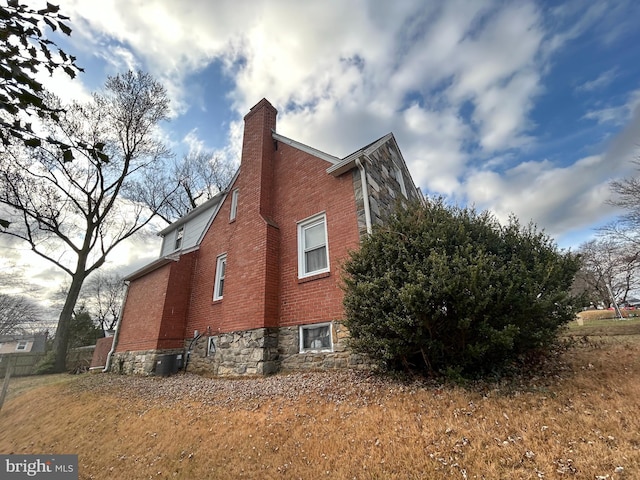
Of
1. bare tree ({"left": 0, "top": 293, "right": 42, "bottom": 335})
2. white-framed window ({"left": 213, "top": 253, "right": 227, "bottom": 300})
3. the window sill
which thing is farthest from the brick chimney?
bare tree ({"left": 0, "top": 293, "right": 42, "bottom": 335})

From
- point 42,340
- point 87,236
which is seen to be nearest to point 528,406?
point 87,236

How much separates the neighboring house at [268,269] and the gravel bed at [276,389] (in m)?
0.75

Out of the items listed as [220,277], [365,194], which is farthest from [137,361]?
[365,194]

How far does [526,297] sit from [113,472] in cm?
656

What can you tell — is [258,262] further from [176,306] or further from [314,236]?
[176,306]

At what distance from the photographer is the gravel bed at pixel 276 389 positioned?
4.60 metres

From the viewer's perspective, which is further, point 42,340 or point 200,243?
point 42,340

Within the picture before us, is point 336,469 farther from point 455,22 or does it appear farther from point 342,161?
point 455,22

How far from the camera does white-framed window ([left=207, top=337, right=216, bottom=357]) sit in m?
9.38

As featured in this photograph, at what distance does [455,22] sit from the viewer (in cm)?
699

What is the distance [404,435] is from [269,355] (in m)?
4.88

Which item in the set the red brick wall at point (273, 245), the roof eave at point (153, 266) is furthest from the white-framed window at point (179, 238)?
→ the red brick wall at point (273, 245)

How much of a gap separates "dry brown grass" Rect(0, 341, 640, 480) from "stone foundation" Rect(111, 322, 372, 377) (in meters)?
1.82

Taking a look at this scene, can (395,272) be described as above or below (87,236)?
below
